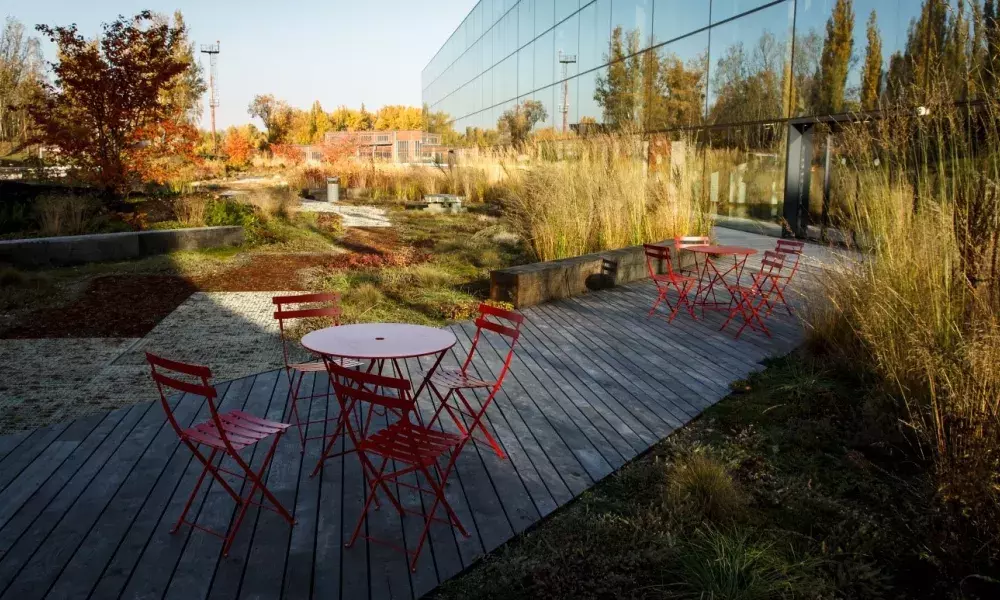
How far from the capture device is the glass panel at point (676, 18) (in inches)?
627

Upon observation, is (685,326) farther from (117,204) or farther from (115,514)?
(117,204)

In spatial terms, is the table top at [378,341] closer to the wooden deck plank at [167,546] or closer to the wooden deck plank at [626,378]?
the wooden deck plank at [167,546]

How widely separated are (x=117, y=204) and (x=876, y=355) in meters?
12.7

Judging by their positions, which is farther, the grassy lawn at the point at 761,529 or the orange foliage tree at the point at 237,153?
the orange foliage tree at the point at 237,153

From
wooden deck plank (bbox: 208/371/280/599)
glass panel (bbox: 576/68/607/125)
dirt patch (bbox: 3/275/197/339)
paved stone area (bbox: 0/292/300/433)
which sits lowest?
wooden deck plank (bbox: 208/371/280/599)

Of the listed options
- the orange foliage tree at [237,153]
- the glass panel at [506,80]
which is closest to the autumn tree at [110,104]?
the glass panel at [506,80]

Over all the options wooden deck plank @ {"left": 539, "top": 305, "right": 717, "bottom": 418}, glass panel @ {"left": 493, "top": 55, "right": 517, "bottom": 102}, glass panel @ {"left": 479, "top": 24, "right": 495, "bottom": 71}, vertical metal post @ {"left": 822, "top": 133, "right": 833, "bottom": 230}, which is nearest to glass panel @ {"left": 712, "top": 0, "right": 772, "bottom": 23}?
vertical metal post @ {"left": 822, "top": 133, "right": 833, "bottom": 230}

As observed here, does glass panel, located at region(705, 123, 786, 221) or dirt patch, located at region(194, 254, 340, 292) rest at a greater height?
glass panel, located at region(705, 123, 786, 221)

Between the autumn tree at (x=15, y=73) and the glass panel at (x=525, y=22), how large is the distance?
25491 mm

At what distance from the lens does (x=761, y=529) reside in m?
3.29

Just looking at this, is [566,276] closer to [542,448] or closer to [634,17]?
[542,448]

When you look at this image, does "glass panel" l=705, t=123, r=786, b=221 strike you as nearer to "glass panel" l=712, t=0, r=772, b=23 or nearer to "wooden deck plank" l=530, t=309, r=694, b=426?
"glass panel" l=712, t=0, r=772, b=23

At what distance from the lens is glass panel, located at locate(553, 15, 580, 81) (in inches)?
906

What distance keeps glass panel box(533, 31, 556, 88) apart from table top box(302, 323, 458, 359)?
22369mm
